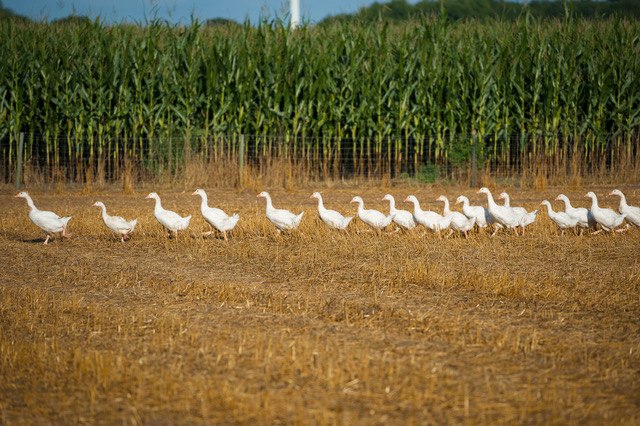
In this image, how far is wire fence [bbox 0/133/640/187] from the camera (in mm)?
23609

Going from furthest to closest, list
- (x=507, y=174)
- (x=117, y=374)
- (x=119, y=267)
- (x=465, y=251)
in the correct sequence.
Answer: (x=507, y=174), (x=465, y=251), (x=119, y=267), (x=117, y=374)

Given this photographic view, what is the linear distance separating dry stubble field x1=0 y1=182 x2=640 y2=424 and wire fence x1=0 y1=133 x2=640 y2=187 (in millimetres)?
9028

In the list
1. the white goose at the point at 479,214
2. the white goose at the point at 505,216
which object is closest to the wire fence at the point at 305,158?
the white goose at the point at 479,214

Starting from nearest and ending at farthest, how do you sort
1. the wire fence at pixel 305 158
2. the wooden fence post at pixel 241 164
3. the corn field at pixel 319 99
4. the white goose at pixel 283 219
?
the white goose at pixel 283 219, the wooden fence post at pixel 241 164, the wire fence at pixel 305 158, the corn field at pixel 319 99

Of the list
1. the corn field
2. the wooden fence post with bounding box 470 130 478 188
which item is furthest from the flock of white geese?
the corn field

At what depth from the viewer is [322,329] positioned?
27.7 ft

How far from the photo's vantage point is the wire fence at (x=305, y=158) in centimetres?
2361

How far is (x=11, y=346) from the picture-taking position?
7730mm

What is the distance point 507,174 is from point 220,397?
18.9 meters

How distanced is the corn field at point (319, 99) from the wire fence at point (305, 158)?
7cm

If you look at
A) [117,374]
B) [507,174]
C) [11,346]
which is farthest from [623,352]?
[507,174]

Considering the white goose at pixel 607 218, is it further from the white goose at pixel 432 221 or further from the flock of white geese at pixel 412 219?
the white goose at pixel 432 221

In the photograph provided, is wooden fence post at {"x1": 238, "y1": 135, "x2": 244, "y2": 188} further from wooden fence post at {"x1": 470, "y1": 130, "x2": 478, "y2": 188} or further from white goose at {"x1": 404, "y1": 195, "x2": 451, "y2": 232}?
white goose at {"x1": 404, "y1": 195, "x2": 451, "y2": 232}

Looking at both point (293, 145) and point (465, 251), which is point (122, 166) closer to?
point (293, 145)
